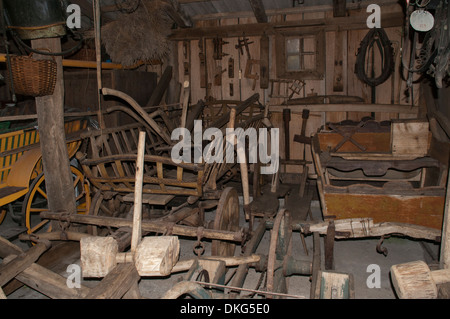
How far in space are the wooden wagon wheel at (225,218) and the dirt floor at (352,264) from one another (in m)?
0.30

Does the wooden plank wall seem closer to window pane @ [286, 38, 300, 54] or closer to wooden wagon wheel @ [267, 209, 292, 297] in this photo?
window pane @ [286, 38, 300, 54]

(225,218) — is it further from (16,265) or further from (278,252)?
(16,265)

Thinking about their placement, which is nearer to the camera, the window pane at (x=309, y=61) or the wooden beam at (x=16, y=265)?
the wooden beam at (x=16, y=265)

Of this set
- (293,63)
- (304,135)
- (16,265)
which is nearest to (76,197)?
(16,265)

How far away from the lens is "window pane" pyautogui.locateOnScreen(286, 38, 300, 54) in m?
6.52

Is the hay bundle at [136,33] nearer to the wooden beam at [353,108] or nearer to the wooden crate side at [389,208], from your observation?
the wooden beam at [353,108]

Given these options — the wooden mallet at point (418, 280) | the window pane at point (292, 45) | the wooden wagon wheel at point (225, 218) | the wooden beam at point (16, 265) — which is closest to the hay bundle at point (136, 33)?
the window pane at point (292, 45)

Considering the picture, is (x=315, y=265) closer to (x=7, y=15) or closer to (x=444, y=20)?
(x=444, y=20)

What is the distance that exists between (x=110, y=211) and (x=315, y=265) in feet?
9.11

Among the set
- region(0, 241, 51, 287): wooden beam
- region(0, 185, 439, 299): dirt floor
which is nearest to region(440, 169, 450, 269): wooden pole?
region(0, 185, 439, 299): dirt floor

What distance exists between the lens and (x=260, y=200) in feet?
16.0

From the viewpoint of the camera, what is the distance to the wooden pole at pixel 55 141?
399 centimetres

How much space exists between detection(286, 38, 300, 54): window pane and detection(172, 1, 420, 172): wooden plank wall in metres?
0.25

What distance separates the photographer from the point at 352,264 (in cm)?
407
